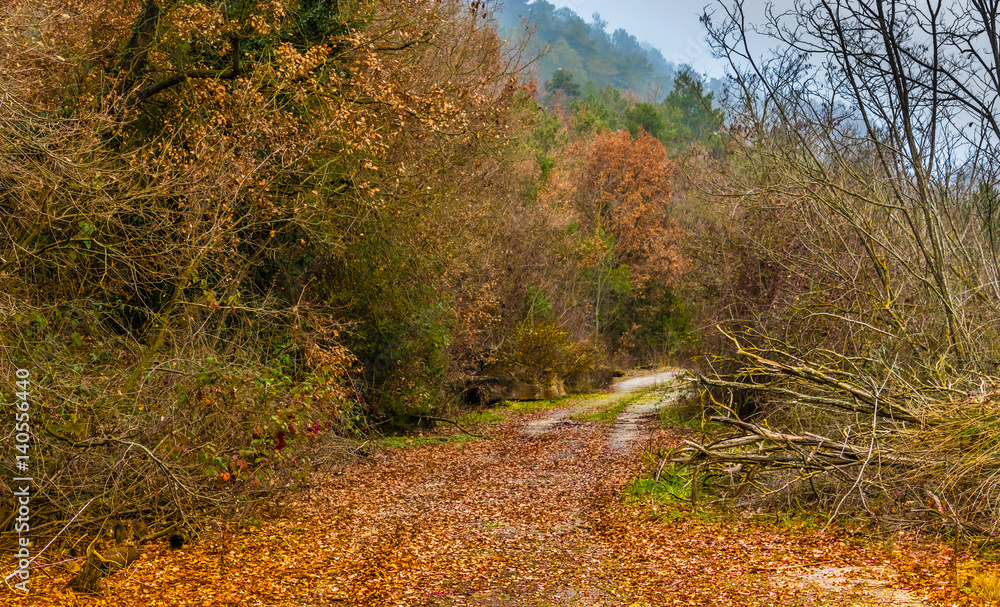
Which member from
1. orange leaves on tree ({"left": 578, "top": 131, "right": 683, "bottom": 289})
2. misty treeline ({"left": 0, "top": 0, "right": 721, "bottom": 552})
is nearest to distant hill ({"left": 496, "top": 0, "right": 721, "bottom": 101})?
orange leaves on tree ({"left": 578, "top": 131, "right": 683, "bottom": 289})

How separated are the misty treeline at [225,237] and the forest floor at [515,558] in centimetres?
64

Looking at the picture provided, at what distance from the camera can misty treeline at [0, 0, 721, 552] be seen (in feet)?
19.8

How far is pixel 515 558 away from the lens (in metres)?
6.32

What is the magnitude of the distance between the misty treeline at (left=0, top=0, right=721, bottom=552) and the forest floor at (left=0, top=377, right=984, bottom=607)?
2.09 feet

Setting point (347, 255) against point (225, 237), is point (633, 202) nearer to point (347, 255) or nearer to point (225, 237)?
point (347, 255)

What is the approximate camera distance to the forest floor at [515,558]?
5.15 meters

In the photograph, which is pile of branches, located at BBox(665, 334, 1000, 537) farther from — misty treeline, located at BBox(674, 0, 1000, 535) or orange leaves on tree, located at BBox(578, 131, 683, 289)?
orange leaves on tree, located at BBox(578, 131, 683, 289)

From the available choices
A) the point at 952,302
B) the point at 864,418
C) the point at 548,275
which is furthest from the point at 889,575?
the point at 548,275

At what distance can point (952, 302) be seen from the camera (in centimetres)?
768

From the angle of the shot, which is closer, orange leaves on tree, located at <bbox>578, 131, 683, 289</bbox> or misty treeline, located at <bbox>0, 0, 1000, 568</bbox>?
misty treeline, located at <bbox>0, 0, 1000, 568</bbox>

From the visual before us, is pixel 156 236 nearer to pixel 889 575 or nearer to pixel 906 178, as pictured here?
pixel 889 575

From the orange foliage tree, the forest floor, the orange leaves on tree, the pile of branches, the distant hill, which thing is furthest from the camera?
the distant hill

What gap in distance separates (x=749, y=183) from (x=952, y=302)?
4.45m

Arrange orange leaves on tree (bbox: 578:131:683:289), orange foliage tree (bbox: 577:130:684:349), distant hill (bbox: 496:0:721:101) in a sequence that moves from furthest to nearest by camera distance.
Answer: distant hill (bbox: 496:0:721:101) → orange leaves on tree (bbox: 578:131:683:289) → orange foliage tree (bbox: 577:130:684:349)
